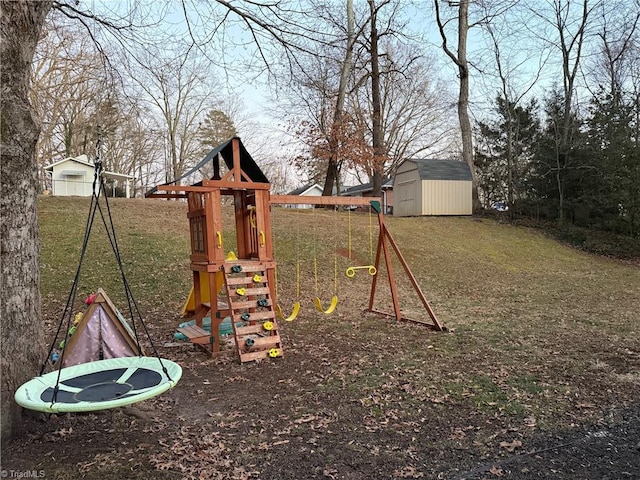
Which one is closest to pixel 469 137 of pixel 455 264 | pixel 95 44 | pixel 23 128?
pixel 455 264

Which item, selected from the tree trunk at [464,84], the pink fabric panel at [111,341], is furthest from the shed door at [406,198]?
the pink fabric panel at [111,341]

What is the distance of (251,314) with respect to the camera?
570cm

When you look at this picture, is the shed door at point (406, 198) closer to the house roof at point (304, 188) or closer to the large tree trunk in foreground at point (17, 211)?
the house roof at point (304, 188)

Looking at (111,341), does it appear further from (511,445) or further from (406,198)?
(406,198)

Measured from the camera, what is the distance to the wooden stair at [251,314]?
5.44 m

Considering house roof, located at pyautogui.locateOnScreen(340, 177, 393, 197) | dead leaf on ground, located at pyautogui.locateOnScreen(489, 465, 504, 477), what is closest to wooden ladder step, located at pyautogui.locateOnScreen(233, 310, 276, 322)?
dead leaf on ground, located at pyautogui.locateOnScreen(489, 465, 504, 477)

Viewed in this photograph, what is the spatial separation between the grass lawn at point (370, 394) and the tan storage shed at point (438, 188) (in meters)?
12.2

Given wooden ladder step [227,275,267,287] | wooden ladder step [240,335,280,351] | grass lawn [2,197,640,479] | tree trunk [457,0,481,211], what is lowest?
grass lawn [2,197,640,479]

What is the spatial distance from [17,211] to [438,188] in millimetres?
21028

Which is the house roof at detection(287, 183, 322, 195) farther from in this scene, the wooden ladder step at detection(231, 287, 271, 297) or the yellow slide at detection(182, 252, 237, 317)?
the wooden ladder step at detection(231, 287, 271, 297)

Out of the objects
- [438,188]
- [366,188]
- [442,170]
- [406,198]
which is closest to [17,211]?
[438,188]

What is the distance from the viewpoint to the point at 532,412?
383 centimetres

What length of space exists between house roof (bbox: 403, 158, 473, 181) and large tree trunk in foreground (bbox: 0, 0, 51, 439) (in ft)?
67.2

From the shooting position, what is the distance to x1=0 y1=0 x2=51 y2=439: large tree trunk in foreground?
3.07 meters
